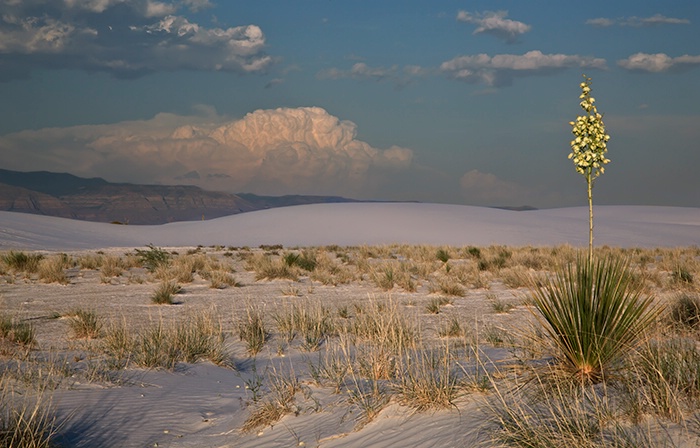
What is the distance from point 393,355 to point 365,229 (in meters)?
59.2

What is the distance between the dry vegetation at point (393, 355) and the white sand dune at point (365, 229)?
31177 millimetres

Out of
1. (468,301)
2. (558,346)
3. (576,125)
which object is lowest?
(468,301)

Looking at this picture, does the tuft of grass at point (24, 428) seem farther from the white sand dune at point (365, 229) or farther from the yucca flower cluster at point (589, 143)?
the white sand dune at point (365, 229)

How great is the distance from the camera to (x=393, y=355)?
7461 mm

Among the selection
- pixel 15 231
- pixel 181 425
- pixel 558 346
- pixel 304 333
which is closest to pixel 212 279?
pixel 304 333

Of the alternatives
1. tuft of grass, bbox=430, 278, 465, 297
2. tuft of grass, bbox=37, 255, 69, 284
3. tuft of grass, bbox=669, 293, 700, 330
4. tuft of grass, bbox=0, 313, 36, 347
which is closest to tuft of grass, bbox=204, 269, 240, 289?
tuft of grass, bbox=37, 255, 69, 284

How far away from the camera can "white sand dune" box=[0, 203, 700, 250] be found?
53.5m

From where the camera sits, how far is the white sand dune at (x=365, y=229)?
176 feet

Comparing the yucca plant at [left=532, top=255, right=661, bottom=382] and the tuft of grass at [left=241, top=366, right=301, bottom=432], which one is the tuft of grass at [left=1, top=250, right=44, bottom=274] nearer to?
the tuft of grass at [left=241, top=366, right=301, bottom=432]

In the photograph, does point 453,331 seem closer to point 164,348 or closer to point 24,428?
point 164,348

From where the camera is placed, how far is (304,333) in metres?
9.76

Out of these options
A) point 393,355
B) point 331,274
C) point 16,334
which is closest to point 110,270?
A: point 331,274

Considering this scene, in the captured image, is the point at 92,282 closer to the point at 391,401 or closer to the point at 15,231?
the point at 391,401

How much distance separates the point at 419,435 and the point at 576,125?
2734 mm
